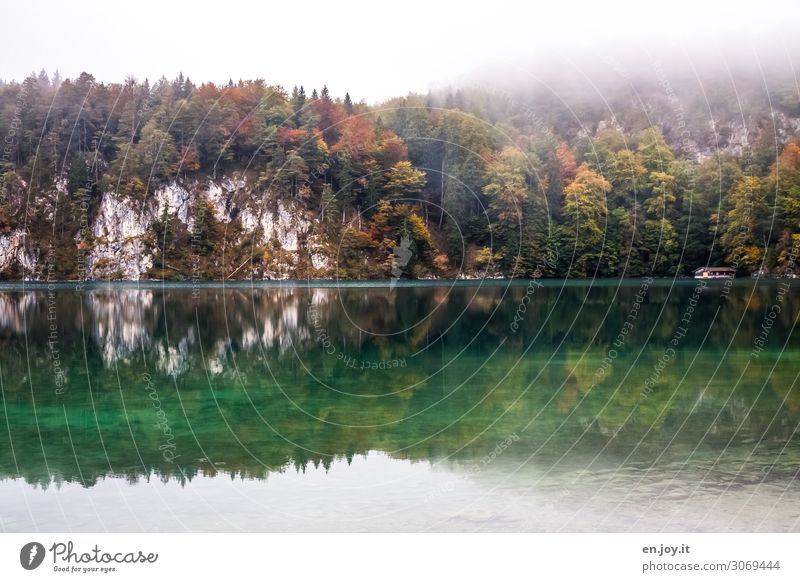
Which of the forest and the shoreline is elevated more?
the forest

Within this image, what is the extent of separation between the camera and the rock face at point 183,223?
78.8 metres

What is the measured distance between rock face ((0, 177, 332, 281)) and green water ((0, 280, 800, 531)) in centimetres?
Answer: 4722

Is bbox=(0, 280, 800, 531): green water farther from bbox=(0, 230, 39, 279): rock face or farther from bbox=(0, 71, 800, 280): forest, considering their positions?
bbox=(0, 230, 39, 279): rock face

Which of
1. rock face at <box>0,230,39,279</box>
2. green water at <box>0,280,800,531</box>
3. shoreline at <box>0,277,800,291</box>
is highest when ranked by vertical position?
rock face at <box>0,230,39,279</box>

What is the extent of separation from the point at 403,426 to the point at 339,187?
70407 millimetres

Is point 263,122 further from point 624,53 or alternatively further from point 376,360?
point 376,360

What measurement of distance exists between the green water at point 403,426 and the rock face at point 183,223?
4722 cm

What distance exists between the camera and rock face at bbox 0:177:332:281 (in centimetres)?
7883

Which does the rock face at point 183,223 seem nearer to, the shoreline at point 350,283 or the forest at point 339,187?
the forest at point 339,187

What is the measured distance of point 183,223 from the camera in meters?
83.9

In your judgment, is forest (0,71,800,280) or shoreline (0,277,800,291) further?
forest (0,71,800,280)

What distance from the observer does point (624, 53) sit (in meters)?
112

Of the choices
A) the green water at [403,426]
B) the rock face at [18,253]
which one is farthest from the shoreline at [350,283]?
the green water at [403,426]

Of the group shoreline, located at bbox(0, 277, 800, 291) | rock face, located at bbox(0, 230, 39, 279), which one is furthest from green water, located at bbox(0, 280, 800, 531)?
rock face, located at bbox(0, 230, 39, 279)
